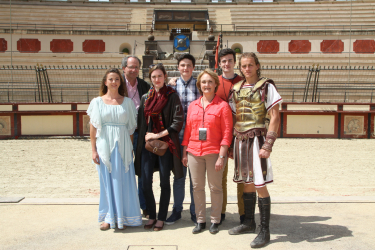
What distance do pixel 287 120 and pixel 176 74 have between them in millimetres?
5019

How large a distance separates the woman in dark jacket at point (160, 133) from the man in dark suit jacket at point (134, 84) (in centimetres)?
34

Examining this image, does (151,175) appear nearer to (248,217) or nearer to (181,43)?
(248,217)

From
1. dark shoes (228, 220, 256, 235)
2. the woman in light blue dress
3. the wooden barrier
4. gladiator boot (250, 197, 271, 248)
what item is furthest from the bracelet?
the wooden barrier

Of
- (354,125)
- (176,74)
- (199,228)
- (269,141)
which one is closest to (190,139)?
(269,141)

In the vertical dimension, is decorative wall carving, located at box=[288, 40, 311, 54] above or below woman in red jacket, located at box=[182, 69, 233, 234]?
above

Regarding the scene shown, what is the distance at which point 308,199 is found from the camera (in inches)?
169

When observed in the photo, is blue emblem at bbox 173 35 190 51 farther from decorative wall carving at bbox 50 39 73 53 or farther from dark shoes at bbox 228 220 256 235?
dark shoes at bbox 228 220 256 235

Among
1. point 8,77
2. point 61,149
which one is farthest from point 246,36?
point 61,149

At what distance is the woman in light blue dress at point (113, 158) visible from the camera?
3.49 m

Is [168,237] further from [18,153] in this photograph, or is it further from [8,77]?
[8,77]

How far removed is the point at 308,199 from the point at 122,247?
99.7 inches

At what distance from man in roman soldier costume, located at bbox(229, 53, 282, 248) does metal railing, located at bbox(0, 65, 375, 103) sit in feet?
34.6

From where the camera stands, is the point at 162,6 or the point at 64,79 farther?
the point at 162,6

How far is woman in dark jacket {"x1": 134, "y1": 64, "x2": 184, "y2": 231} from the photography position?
3.54m
